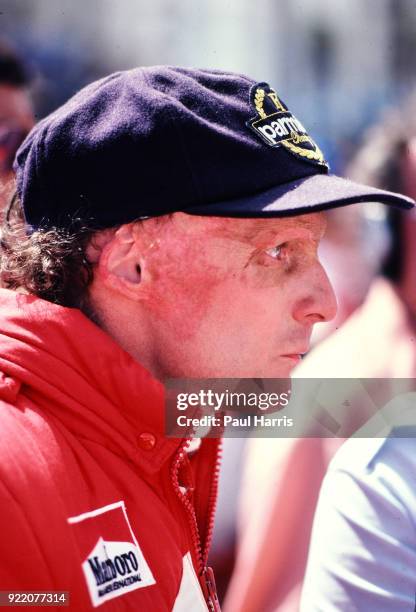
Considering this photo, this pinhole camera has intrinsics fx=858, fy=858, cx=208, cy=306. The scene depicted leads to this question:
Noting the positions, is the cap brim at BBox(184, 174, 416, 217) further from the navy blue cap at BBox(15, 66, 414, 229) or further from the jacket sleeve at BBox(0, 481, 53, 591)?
the jacket sleeve at BBox(0, 481, 53, 591)

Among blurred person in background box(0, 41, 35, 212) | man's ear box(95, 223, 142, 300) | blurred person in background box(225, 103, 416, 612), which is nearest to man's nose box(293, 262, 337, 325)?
man's ear box(95, 223, 142, 300)

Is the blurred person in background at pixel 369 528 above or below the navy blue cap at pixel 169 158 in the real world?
below

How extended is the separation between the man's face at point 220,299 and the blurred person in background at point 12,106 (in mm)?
946

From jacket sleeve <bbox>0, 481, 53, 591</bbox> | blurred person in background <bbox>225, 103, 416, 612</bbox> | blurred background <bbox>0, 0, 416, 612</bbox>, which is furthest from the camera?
blurred background <bbox>0, 0, 416, 612</bbox>

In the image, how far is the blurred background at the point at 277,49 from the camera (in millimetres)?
3920

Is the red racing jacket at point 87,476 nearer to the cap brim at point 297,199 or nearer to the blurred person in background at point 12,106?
the cap brim at point 297,199

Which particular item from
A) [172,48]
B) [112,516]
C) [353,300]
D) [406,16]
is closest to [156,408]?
[112,516]

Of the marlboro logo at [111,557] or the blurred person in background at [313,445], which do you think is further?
the blurred person in background at [313,445]

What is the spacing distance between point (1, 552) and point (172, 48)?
19.2 feet

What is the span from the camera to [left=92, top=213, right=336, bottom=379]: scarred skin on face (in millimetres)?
1350

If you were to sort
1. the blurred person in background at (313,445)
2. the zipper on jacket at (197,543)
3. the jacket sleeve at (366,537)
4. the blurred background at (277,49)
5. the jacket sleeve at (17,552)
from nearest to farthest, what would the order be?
the jacket sleeve at (17,552)
the zipper on jacket at (197,543)
the jacket sleeve at (366,537)
the blurred person in background at (313,445)
the blurred background at (277,49)

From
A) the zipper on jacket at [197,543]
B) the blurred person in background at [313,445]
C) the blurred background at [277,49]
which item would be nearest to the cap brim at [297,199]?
the zipper on jacket at [197,543]

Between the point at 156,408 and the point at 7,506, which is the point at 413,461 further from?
the point at 7,506

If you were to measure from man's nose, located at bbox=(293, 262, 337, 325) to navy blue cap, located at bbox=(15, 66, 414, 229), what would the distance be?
139mm
